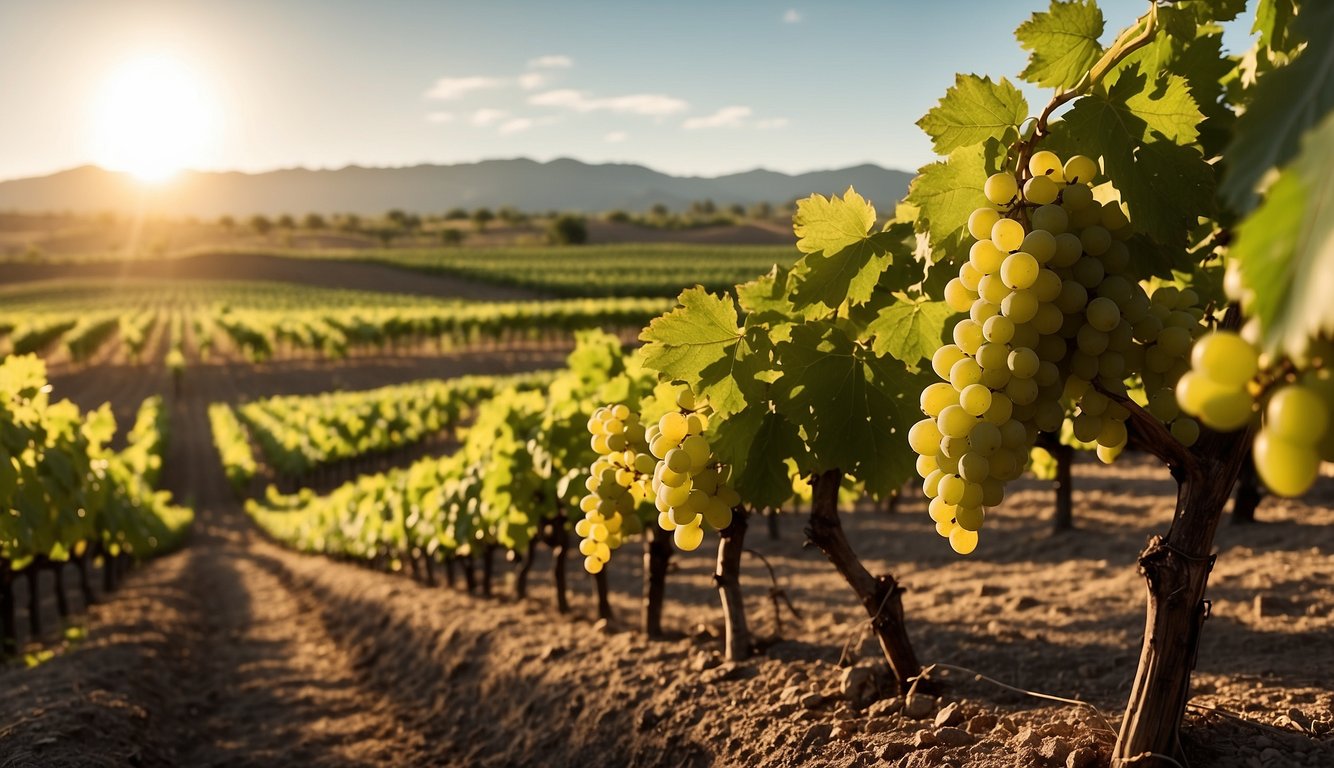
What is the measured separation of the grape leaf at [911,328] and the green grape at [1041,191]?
1.94ft

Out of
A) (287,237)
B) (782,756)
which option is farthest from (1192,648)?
(287,237)

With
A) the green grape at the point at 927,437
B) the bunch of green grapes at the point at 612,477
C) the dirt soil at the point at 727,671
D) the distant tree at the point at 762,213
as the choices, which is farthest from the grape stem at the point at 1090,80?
the distant tree at the point at 762,213

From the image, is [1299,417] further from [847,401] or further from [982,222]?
[847,401]

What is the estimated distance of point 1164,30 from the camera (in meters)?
2.29

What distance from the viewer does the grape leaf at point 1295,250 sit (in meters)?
0.96

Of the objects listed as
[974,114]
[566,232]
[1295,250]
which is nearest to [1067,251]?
[974,114]

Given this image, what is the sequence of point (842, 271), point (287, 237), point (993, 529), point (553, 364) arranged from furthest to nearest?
point (287, 237) → point (553, 364) → point (993, 529) → point (842, 271)

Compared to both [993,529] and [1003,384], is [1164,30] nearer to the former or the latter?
[1003,384]

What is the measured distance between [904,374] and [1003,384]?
864 millimetres

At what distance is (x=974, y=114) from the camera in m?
2.20

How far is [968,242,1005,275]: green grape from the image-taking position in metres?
1.84

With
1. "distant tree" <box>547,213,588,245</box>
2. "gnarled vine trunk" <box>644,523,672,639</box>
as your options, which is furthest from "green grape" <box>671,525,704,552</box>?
"distant tree" <box>547,213,588,245</box>

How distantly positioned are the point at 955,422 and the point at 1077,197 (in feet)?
1.90

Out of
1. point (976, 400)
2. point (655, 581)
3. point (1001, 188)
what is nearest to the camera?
point (976, 400)
